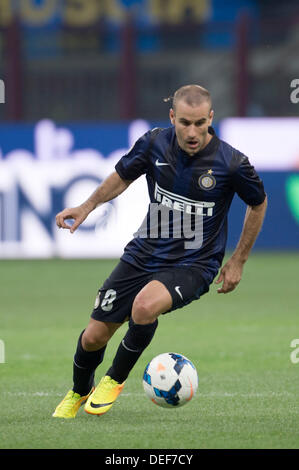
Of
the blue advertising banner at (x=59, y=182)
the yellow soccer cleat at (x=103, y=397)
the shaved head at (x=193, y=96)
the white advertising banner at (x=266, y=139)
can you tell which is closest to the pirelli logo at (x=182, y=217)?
the shaved head at (x=193, y=96)

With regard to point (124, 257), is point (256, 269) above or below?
below

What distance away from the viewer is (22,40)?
16.4m

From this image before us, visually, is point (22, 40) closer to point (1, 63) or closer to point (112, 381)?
point (1, 63)

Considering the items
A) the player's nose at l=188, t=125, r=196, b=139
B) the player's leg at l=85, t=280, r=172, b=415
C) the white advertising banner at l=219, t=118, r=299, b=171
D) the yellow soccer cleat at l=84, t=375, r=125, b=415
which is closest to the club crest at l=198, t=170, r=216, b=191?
the player's nose at l=188, t=125, r=196, b=139

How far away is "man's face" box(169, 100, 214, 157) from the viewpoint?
5.70 m

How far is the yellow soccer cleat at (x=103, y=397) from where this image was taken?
594cm

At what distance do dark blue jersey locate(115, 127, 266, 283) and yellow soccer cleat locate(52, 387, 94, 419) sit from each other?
87 cm

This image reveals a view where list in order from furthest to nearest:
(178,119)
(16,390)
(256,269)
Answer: (256,269) < (16,390) < (178,119)

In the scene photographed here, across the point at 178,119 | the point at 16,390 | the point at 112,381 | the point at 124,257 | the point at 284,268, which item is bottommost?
the point at 284,268

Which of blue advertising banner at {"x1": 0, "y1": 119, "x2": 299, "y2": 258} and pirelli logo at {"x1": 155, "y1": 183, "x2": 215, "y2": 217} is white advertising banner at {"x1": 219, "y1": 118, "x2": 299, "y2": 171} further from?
pirelli logo at {"x1": 155, "y1": 183, "x2": 215, "y2": 217}

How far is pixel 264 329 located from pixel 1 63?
841 centimetres

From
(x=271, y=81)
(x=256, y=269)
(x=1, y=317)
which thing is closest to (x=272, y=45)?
(x=271, y=81)

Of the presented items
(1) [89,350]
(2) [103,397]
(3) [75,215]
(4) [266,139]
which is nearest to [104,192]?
(3) [75,215]

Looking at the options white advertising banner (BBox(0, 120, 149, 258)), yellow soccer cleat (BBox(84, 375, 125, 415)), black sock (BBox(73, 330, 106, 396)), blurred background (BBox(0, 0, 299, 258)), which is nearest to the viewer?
yellow soccer cleat (BBox(84, 375, 125, 415))
